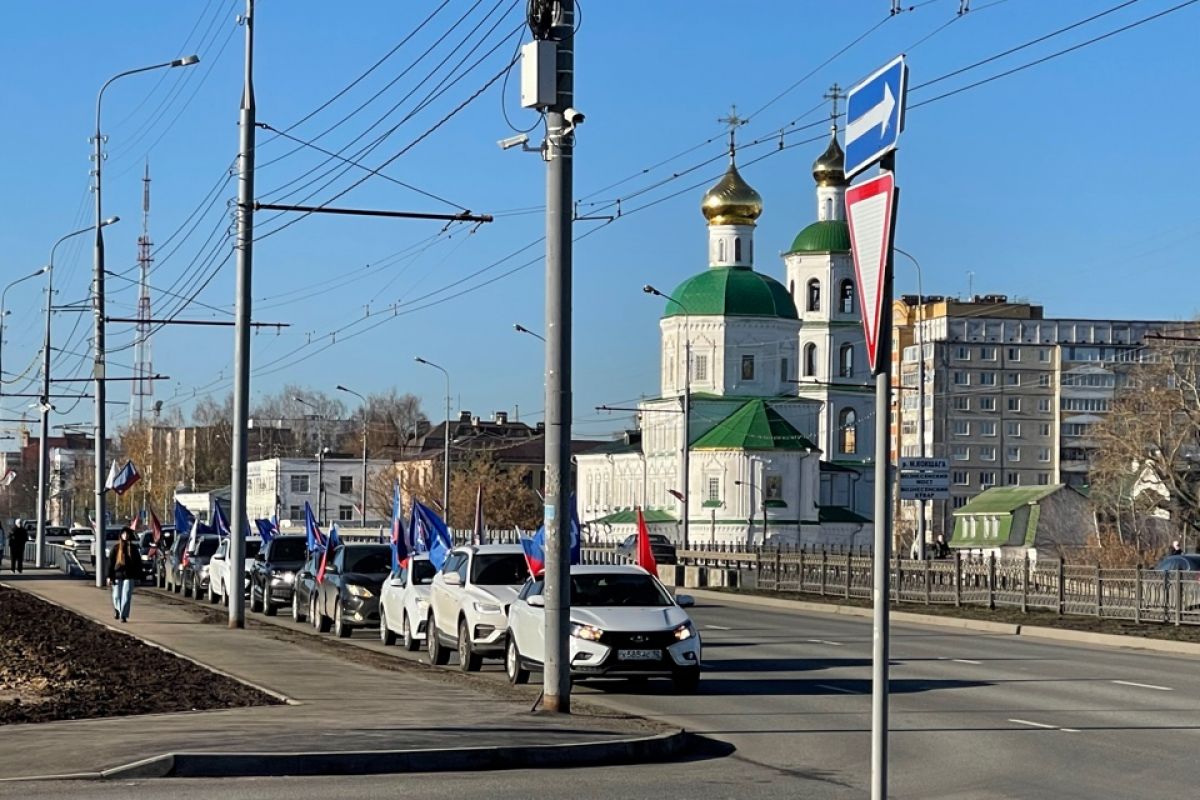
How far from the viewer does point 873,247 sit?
7438mm

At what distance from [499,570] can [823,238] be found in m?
91.5

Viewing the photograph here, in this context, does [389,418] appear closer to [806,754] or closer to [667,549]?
[667,549]

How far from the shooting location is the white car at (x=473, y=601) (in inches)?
927

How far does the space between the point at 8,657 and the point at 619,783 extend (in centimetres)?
1376

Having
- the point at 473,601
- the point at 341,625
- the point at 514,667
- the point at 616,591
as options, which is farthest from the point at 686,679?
the point at 341,625

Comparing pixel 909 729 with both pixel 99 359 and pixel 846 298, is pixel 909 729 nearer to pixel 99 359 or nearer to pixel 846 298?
pixel 99 359

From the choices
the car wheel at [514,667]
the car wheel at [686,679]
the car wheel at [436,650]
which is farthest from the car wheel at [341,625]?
the car wheel at [686,679]

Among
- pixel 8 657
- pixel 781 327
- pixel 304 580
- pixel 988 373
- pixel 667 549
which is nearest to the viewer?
pixel 8 657

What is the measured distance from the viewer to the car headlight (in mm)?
20547

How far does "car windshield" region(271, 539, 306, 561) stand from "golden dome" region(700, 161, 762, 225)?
7102cm

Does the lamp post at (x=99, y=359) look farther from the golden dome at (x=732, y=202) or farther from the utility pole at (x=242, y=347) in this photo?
the golden dome at (x=732, y=202)

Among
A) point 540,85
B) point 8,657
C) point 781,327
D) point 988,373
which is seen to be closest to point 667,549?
point 781,327

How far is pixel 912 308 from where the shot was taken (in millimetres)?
189000

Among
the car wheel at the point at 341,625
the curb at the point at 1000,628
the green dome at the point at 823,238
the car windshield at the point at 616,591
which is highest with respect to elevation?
the green dome at the point at 823,238
